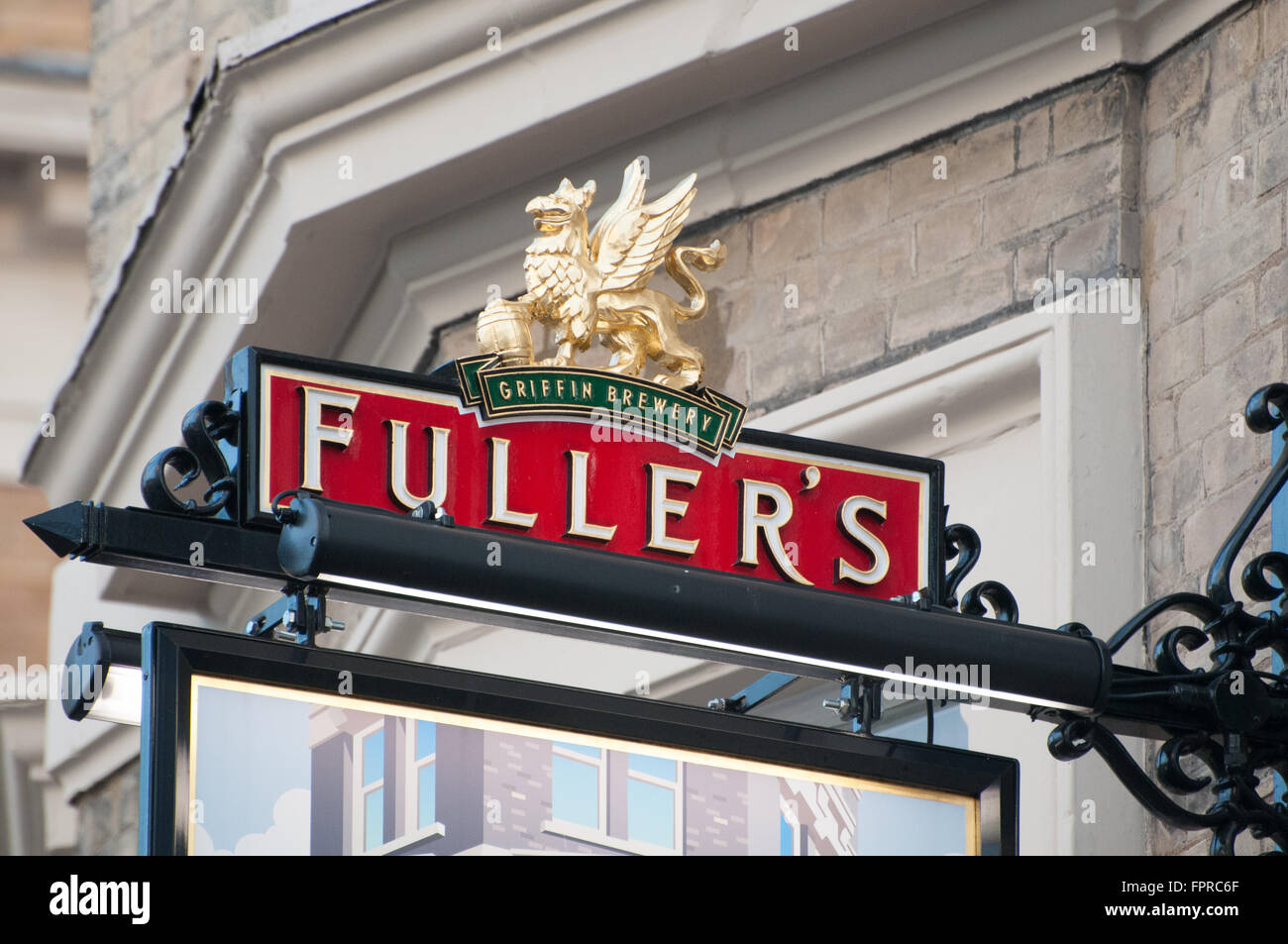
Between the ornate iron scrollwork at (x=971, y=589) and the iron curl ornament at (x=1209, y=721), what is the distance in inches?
5.4

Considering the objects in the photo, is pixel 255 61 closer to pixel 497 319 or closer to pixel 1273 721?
pixel 497 319

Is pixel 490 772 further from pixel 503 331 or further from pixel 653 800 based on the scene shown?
pixel 503 331

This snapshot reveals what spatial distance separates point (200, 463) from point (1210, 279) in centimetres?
275

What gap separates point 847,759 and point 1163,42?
2790mm

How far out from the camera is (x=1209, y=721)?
4570 mm

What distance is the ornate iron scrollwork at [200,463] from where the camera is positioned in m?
4.07

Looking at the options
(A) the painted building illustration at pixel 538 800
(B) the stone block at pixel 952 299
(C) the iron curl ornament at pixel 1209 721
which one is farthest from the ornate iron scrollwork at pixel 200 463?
(B) the stone block at pixel 952 299

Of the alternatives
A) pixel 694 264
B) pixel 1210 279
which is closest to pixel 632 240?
pixel 694 264

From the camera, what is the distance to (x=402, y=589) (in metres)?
3.92

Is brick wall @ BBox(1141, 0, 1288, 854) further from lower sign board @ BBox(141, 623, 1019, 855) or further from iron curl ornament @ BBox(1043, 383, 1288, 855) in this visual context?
lower sign board @ BBox(141, 623, 1019, 855)

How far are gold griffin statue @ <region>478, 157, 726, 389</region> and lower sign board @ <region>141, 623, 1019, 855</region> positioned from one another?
2.69 feet

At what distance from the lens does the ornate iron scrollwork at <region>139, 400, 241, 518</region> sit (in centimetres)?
407

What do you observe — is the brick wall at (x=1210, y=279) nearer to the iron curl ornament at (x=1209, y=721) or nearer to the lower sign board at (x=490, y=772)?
the iron curl ornament at (x=1209, y=721)

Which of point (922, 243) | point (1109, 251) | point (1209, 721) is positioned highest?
point (922, 243)
